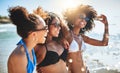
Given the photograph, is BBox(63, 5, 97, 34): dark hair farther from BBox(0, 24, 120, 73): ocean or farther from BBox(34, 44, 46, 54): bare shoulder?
BBox(0, 24, 120, 73): ocean

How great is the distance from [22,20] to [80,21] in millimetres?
958

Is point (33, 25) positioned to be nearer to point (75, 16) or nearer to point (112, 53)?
point (75, 16)

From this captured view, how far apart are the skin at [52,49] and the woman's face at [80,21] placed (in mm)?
337

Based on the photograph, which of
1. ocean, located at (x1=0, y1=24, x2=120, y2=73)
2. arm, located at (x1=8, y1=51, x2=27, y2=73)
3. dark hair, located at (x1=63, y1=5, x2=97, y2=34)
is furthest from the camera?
ocean, located at (x1=0, y1=24, x2=120, y2=73)

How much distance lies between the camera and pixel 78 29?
2703 millimetres

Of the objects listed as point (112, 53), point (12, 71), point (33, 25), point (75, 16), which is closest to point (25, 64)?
point (12, 71)

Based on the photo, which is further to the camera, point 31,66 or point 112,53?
point 112,53

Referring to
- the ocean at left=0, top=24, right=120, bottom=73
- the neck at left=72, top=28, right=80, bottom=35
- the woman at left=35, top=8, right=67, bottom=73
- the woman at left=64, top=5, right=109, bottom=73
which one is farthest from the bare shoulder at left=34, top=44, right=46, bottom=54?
the ocean at left=0, top=24, right=120, bottom=73

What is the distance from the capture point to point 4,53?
135 inches

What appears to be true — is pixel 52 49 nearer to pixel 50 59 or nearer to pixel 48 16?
pixel 50 59

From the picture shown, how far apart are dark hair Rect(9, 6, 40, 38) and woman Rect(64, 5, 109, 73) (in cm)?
79

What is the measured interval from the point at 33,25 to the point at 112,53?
2670mm

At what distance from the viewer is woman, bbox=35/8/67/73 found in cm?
231

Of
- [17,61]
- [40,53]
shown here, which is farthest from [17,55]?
[40,53]
